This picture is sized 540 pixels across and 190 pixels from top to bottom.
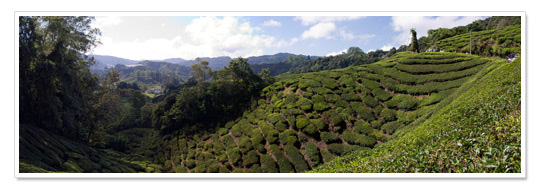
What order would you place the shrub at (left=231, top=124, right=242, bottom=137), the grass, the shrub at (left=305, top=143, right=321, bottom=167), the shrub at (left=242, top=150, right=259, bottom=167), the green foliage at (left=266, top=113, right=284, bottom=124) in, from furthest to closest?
1. the shrub at (left=231, top=124, right=242, bottom=137)
2. the green foliage at (left=266, top=113, right=284, bottom=124)
3. the shrub at (left=242, top=150, right=259, bottom=167)
4. the shrub at (left=305, top=143, right=321, bottom=167)
5. the grass

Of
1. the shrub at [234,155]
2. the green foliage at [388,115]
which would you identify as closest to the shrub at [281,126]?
the shrub at [234,155]

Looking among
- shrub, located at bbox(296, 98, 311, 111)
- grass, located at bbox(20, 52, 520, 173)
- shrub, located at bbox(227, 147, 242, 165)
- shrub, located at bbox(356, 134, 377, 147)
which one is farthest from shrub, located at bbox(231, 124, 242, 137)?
shrub, located at bbox(356, 134, 377, 147)

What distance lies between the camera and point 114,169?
39.2 feet

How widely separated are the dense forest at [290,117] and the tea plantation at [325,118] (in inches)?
3.3

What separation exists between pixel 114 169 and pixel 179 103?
44.7 ft

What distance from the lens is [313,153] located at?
13.6 m

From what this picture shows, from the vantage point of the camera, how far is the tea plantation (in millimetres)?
13750

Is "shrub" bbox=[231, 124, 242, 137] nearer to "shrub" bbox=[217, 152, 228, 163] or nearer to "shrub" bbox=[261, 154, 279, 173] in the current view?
"shrub" bbox=[217, 152, 228, 163]

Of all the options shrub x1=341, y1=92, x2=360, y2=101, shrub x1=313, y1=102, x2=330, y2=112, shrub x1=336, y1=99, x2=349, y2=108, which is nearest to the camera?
shrub x1=336, y1=99, x2=349, y2=108

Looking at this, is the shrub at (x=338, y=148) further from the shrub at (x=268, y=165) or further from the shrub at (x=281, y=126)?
the shrub at (x=281, y=126)

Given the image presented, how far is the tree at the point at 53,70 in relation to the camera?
11.2 meters

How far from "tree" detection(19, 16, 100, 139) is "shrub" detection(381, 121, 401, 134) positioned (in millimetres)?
18001
